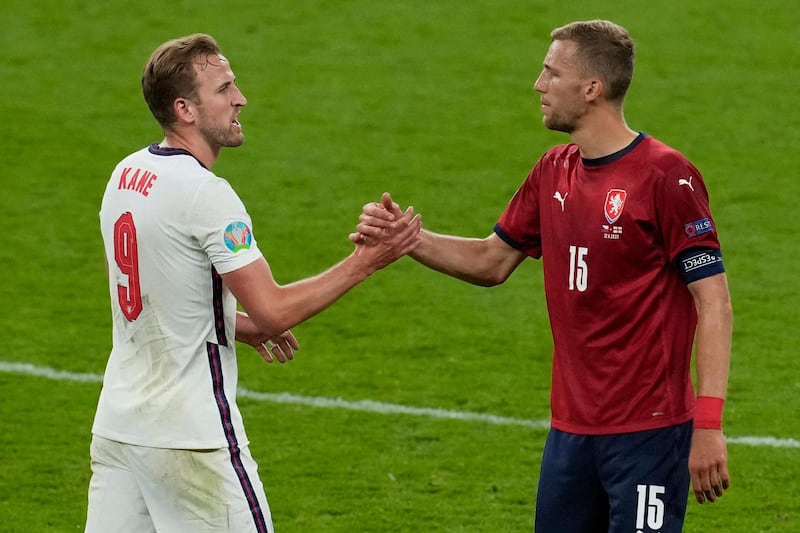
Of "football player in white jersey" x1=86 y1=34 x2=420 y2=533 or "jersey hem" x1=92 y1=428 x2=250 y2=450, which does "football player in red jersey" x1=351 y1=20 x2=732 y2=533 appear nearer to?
"football player in white jersey" x1=86 y1=34 x2=420 y2=533

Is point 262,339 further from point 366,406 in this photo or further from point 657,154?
point 366,406

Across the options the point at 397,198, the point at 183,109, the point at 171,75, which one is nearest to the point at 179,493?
the point at 183,109

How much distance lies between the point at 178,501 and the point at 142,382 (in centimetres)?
41

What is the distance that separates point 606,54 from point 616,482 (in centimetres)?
150

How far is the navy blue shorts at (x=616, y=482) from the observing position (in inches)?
192

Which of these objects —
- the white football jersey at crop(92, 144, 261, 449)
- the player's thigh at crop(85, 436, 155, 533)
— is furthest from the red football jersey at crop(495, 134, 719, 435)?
the player's thigh at crop(85, 436, 155, 533)

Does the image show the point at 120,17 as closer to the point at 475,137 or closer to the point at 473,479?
the point at 475,137

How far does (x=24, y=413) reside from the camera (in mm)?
8688

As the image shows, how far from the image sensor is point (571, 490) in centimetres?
504

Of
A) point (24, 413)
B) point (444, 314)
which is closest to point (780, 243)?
point (444, 314)

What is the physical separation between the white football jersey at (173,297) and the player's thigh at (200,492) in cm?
5

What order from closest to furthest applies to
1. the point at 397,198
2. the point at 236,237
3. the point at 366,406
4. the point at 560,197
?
1. the point at 236,237
2. the point at 560,197
3. the point at 366,406
4. the point at 397,198

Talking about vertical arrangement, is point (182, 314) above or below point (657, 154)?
below

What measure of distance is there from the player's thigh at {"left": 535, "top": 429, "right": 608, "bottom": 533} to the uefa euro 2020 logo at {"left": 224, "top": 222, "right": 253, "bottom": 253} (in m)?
1.37
